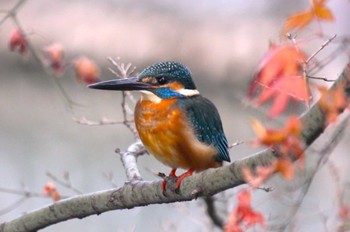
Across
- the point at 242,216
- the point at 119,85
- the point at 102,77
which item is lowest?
the point at 242,216

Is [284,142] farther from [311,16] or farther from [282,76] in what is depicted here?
[311,16]

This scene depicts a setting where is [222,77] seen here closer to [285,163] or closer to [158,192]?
[158,192]

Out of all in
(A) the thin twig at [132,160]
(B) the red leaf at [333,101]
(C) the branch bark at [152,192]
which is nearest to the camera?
(B) the red leaf at [333,101]

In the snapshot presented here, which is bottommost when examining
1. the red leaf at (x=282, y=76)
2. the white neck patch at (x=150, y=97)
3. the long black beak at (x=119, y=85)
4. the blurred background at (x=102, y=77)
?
the red leaf at (x=282, y=76)

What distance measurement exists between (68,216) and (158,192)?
37 centimetres

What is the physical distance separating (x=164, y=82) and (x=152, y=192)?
438mm

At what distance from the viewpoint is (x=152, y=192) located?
Answer: 8.69 feet

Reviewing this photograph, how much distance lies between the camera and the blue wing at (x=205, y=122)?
2.85 metres

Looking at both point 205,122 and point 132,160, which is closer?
point 205,122

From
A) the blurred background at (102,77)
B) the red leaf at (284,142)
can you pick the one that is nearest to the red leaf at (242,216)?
the red leaf at (284,142)

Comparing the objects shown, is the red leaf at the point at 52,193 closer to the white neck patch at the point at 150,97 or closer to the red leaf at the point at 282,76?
the white neck patch at the point at 150,97

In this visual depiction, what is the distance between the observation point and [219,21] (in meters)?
6.01

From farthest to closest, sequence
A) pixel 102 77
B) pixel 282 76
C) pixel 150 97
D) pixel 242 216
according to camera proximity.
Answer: pixel 102 77 < pixel 150 97 < pixel 242 216 < pixel 282 76

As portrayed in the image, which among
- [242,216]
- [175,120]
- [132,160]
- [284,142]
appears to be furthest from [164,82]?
[284,142]
